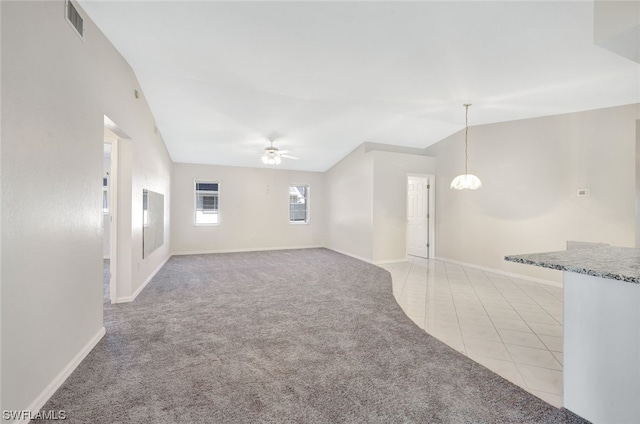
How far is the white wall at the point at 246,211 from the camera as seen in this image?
25.3 feet

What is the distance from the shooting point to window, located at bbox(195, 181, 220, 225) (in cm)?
793

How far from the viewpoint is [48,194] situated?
6.30ft

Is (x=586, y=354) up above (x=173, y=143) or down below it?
below

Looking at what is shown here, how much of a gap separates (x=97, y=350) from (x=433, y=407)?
9.04 feet

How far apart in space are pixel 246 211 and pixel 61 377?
21.2ft


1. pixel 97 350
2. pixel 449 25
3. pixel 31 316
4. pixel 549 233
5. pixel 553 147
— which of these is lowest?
pixel 97 350

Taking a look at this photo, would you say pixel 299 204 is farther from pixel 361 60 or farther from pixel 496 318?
pixel 496 318

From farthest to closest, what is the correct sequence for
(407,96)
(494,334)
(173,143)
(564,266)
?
1. (173,143)
2. (407,96)
3. (494,334)
4. (564,266)

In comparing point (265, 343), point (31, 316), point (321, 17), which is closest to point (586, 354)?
point (265, 343)

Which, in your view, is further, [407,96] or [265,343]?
[407,96]

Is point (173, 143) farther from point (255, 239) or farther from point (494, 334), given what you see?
point (494, 334)

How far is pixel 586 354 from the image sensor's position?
5.52 ft

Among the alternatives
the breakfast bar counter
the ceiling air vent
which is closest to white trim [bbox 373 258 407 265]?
the breakfast bar counter

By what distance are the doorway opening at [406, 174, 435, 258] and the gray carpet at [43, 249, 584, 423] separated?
3722 millimetres
